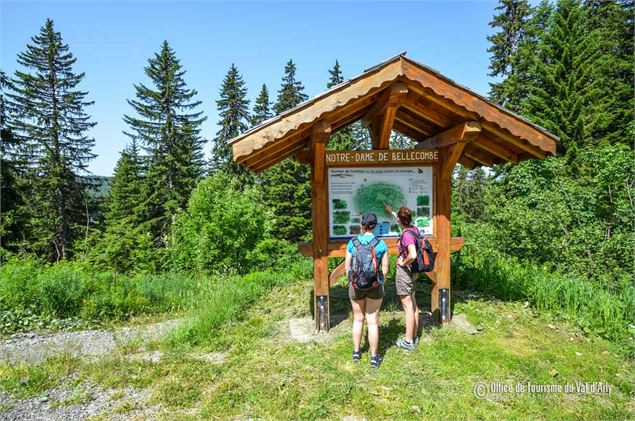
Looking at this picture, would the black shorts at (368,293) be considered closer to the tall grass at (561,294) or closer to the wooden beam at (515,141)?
the wooden beam at (515,141)

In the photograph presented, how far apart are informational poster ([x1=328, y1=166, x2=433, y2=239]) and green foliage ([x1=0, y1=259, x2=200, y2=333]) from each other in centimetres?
432

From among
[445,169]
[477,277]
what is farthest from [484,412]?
[477,277]

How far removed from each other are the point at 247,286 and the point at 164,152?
26695 mm

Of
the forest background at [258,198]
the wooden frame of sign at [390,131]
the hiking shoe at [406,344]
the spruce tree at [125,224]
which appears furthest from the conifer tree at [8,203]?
the hiking shoe at [406,344]

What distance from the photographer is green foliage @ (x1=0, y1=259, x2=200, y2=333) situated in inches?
252

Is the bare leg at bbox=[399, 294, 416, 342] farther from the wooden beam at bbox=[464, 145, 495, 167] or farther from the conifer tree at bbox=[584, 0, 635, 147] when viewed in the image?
the conifer tree at bbox=[584, 0, 635, 147]

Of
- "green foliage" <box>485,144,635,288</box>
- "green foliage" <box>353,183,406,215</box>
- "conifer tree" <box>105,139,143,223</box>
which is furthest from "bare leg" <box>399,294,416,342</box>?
"conifer tree" <box>105,139,143,223</box>

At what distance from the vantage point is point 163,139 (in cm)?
3058

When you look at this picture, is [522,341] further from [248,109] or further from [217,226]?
[248,109]

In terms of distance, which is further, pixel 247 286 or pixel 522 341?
pixel 247 286

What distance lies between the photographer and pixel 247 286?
314 inches

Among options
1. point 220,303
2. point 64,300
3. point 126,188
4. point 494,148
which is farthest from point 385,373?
point 126,188

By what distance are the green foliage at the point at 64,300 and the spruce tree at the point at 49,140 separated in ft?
75.1

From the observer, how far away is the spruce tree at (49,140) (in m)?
26.7
